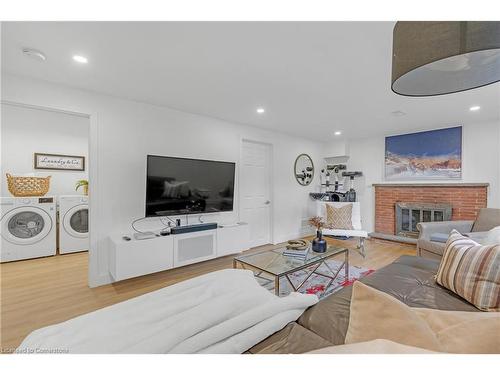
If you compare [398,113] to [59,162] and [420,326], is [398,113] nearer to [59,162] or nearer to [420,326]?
[420,326]

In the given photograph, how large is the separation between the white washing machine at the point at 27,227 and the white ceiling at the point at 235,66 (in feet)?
7.11

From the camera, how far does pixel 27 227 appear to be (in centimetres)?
347

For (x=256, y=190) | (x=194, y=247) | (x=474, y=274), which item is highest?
(x=256, y=190)

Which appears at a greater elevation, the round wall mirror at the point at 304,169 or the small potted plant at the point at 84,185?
the round wall mirror at the point at 304,169

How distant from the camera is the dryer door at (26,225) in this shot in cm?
330

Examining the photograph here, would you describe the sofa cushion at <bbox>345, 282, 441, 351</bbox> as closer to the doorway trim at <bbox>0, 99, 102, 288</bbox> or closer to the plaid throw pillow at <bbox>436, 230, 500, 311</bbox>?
the plaid throw pillow at <bbox>436, 230, 500, 311</bbox>

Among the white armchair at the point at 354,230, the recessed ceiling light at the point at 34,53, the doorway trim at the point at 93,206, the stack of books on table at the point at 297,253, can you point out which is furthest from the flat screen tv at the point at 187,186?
the white armchair at the point at 354,230

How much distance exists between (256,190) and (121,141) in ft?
7.71

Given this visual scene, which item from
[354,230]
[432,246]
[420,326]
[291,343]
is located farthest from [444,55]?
[354,230]

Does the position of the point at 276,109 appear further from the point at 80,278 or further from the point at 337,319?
the point at 80,278

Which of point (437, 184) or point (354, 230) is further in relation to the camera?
point (437, 184)

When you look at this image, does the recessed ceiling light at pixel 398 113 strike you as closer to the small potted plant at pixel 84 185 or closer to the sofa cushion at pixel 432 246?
the sofa cushion at pixel 432 246

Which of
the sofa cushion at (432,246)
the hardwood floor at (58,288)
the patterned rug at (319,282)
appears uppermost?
the sofa cushion at (432,246)

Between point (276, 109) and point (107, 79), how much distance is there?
2.01 metres
